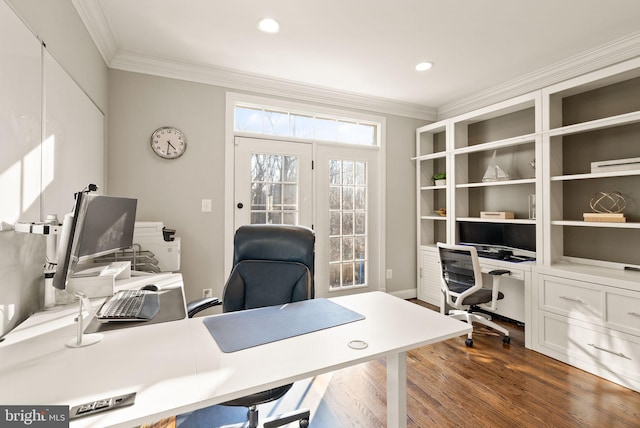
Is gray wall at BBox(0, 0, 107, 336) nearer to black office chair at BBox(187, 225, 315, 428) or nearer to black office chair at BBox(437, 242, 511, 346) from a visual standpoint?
black office chair at BBox(187, 225, 315, 428)

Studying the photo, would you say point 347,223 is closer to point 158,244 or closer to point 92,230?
point 158,244

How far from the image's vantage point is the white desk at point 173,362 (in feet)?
2.61

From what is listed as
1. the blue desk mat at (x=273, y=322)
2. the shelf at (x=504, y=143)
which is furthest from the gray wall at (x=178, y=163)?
the shelf at (x=504, y=143)

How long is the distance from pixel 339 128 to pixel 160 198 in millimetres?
2126

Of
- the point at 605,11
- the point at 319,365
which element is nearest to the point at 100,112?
the point at 319,365

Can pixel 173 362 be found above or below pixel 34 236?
below

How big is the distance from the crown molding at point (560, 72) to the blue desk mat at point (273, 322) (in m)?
3.09

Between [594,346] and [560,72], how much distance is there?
240 cm

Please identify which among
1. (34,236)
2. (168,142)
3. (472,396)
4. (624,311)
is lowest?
(472,396)

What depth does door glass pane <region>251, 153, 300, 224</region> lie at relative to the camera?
338 cm

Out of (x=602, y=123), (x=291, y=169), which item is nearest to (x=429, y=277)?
(x=291, y=169)

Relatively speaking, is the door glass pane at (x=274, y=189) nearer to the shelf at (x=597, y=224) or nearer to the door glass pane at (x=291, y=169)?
the door glass pane at (x=291, y=169)

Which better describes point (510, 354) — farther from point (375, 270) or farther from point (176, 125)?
point (176, 125)

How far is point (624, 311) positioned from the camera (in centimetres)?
223
